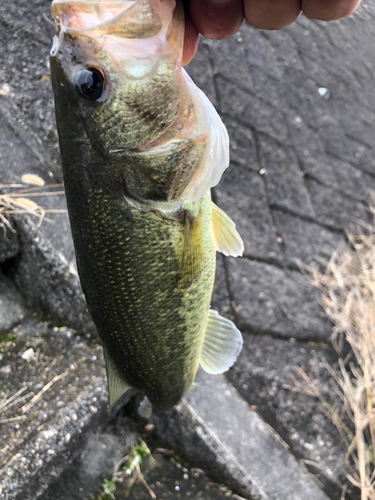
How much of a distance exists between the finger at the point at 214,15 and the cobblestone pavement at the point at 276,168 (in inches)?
47.7

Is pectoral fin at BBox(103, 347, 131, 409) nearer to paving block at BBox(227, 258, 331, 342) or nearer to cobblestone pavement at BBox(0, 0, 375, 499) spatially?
cobblestone pavement at BBox(0, 0, 375, 499)

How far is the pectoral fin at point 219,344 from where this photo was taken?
136 centimetres

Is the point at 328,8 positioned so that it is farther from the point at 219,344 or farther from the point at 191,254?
the point at 219,344

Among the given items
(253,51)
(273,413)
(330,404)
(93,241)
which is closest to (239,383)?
(273,413)

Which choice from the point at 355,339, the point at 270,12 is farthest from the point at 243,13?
the point at 355,339

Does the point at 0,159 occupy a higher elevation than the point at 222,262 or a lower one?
higher

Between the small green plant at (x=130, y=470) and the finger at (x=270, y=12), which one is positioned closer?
the finger at (x=270, y=12)

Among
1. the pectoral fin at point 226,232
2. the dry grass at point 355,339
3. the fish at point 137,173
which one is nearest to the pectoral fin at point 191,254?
the fish at point 137,173

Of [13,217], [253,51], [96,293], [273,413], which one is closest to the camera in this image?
[96,293]

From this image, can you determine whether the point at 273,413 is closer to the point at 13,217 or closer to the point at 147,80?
the point at 13,217

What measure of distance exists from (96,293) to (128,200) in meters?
0.30

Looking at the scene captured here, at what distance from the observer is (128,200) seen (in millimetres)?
876

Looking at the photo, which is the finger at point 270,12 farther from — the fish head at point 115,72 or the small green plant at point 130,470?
the small green plant at point 130,470

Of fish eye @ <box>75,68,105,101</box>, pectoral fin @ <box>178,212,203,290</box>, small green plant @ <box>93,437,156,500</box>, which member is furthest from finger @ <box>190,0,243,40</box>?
small green plant @ <box>93,437,156,500</box>
